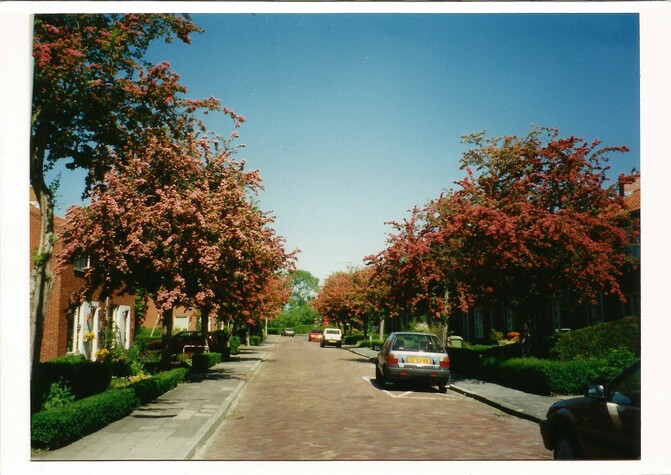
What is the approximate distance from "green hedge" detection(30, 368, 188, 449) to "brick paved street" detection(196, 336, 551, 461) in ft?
6.32

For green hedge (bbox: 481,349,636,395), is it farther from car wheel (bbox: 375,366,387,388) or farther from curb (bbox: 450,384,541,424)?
car wheel (bbox: 375,366,387,388)

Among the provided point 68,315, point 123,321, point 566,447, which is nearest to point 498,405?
point 566,447

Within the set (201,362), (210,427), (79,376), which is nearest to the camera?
(210,427)

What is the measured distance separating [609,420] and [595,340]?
1207 centimetres

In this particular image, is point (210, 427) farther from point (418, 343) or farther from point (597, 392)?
point (418, 343)

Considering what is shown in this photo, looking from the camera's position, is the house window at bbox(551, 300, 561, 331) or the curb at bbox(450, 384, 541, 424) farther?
the house window at bbox(551, 300, 561, 331)

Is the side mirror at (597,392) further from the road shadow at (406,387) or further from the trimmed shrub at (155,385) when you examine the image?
the road shadow at (406,387)

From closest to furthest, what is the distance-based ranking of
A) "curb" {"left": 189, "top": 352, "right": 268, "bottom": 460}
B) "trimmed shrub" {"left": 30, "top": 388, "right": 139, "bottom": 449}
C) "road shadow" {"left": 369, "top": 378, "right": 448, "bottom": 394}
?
1. "trimmed shrub" {"left": 30, "top": 388, "right": 139, "bottom": 449}
2. "curb" {"left": 189, "top": 352, "right": 268, "bottom": 460}
3. "road shadow" {"left": 369, "top": 378, "right": 448, "bottom": 394}

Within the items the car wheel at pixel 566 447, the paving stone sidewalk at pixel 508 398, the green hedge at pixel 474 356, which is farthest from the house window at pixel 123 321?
Result: the car wheel at pixel 566 447

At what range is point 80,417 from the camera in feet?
28.6

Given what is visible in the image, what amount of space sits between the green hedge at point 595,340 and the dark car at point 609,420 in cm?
1095

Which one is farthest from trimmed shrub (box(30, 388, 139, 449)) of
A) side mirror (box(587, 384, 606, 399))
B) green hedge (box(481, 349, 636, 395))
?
green hedge (box(481, 349, 636, 395))

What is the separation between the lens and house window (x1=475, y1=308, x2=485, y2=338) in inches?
1422
